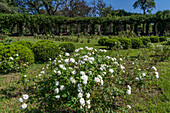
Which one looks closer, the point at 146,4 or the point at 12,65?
the point at 12,65

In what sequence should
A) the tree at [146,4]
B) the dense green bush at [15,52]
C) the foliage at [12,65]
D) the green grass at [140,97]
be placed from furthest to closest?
the tree at [146,4], the dense green bush at [15,52], the foliage at [12,65], the green grass at [140,97]

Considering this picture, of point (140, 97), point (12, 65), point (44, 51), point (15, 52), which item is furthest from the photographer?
point (44, 51)

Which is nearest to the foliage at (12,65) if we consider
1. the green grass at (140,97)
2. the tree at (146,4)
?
the green grass at (140,97)

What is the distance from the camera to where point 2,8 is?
23.7 meters

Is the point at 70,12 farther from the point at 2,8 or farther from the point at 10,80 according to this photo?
the point at 10,80

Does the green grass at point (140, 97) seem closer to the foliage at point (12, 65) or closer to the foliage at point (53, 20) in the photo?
the foliage at point (12, 65)

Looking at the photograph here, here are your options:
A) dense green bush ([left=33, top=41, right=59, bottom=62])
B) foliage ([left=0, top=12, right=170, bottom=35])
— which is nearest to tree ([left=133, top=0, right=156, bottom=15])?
foliage ([left=0, top=12, right=170, bottom=35])

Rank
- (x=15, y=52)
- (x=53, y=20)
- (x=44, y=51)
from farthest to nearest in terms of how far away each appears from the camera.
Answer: (x=53, y=20)
(x=44, y=51)
(x=15, y=52)

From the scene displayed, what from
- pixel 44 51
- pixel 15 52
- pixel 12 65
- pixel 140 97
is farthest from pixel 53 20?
pixel 140 97

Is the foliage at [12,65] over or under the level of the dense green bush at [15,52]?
under

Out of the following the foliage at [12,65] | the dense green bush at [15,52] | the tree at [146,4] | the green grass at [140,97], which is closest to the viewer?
the green grass at [140,97]

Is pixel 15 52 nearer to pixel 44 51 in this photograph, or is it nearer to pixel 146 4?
pixel 44 51

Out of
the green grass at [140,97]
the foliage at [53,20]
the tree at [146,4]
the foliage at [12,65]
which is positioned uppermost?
the tree at [146,4]

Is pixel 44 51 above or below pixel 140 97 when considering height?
above
